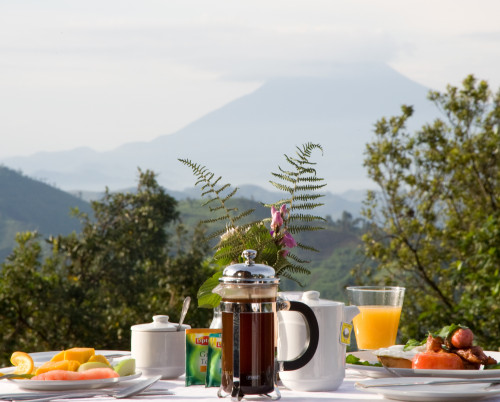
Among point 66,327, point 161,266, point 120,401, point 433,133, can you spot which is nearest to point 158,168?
point 161,266

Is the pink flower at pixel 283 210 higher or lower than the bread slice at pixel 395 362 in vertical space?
higher

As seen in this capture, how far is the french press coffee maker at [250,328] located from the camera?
1.43m

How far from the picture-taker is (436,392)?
1409 mm

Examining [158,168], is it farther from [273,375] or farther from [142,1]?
[142,1]

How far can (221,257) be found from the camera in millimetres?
1753

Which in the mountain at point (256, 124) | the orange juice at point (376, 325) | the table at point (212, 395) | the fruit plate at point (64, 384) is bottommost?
the table at point (212, 395)

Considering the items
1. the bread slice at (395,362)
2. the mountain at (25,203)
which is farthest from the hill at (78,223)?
the bread slice at (395,362)

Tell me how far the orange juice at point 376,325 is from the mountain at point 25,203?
5.97 meters

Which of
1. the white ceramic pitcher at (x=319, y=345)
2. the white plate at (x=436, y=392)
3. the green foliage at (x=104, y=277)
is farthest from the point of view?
the green foliage at (x=104, y=277)

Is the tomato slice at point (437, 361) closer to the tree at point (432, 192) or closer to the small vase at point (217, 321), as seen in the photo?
the small vase at point (217, 321)

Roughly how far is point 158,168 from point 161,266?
0.74 meters

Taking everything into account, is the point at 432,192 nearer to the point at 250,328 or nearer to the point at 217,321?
the point at 217,321

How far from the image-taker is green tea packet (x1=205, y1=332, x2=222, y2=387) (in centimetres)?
163

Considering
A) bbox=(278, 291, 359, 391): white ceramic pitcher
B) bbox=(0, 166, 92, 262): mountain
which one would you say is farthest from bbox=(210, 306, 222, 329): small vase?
bbox=(0, 166, 92, 262): mountain
